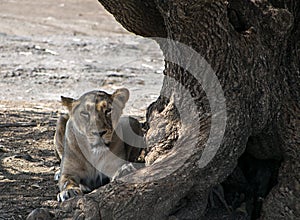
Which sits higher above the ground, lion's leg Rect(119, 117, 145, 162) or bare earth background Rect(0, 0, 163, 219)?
lion's leg Rect(119, 117, 145, 162)

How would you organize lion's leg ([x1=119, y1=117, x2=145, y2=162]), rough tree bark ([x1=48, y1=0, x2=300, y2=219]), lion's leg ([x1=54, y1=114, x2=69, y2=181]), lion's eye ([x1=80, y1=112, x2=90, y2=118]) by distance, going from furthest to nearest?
lion's leg ([x1=54, y1=114, x2=69, y2=181]), lion's leg ([x1=119, y1=117, x2=145, y2=162]), lion's eye ([x1=80, y1=112, x2=90, y2=118]), rough tree bark ([x1=48, y1=0, x2=300, y2=219])

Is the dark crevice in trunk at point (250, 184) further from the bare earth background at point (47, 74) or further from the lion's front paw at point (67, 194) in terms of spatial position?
the bare earth background at point (47, 74)

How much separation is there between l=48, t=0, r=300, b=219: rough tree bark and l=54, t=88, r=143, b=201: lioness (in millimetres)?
488

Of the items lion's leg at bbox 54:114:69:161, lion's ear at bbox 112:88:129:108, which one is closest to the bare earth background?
lion's leg at bbox 54:114:69:161

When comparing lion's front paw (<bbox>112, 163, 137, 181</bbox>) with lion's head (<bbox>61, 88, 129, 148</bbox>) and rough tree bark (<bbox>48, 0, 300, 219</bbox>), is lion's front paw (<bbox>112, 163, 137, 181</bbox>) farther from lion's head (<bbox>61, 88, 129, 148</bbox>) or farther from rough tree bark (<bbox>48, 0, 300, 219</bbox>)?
rough tree bark (<bbox>48, 0, 300, 219</bbox>)

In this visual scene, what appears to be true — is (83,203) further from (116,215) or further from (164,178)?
(164,178)

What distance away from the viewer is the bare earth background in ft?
20.1

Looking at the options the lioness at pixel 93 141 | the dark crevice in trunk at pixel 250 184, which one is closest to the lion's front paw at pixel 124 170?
the lioness at pixel 93 141

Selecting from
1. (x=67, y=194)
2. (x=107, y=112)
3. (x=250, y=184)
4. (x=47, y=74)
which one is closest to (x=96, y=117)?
(x=107, y=112)

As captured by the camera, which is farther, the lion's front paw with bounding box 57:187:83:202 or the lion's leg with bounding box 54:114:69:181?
the lion's leg with bounding box 54:114:69:181

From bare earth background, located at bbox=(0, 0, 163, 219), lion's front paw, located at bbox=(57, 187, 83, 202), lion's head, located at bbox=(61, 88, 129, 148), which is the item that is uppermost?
lion's head, located at bbox=(61, 88, 129, 148)

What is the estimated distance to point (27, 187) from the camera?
5.79 m

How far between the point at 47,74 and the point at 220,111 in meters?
6.77

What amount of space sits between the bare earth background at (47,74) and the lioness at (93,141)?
0.77 ft
